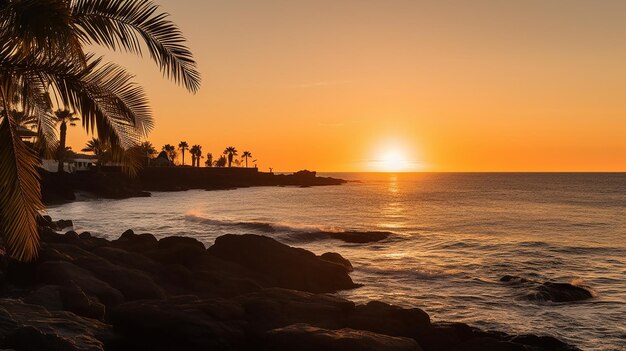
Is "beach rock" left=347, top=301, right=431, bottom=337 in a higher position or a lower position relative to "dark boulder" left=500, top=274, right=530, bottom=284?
higher

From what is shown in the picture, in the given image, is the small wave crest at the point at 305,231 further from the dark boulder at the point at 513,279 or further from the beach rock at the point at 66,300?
the beach rock at the point at 66,300

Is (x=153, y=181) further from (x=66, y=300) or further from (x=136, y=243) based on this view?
(x=66, y=300)

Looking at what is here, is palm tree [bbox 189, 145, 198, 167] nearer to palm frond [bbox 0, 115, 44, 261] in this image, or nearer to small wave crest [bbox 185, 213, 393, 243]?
small wave crest [bbox 185, 213, 393, 243]

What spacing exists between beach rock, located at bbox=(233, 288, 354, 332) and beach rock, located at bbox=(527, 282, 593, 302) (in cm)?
929

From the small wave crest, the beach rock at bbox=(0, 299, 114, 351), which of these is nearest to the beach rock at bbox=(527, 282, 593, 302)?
the beach rock at bbox=(0, 299, 114, 351)

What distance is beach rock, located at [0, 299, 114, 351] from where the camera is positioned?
7.94m

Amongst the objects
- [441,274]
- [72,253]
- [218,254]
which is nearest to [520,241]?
[441,274]

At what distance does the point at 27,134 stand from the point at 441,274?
24088 mm

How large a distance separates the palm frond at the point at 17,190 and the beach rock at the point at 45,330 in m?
1.34

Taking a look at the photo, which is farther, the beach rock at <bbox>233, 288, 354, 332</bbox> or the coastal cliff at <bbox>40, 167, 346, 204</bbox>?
the coastal cliff at <bbox>40, 167, 346, 204</bbox>

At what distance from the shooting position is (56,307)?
35.3 ft

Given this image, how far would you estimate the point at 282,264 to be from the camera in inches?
755

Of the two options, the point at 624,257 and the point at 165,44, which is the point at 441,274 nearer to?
the point at 624,257

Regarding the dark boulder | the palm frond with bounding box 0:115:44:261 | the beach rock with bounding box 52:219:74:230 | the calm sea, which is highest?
the palm frond with bounding box 0:115:44:261
